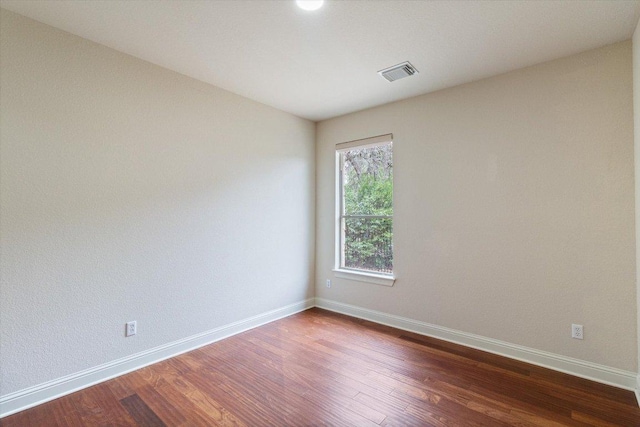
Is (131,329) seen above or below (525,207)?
below

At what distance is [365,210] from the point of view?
3.86 m

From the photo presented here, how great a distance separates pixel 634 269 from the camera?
218 centimetres

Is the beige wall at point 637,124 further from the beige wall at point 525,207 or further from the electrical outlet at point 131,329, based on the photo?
the electrical outlet at point 131,329

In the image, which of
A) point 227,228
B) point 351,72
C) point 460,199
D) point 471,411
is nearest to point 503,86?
point 460,199

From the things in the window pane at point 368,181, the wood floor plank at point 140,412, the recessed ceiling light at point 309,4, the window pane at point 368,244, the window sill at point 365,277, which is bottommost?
the wood floor plank at point 140,412

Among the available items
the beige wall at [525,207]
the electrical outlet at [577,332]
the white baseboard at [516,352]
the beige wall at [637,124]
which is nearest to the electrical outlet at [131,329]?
the white baseboard at [516,352]

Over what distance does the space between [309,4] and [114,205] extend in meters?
2.08

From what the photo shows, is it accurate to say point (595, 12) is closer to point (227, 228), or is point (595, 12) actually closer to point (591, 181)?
point (591, 181)

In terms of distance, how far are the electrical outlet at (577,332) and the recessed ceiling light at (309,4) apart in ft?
9.95

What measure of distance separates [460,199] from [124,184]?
3.05 m

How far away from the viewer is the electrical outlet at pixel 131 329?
246cm

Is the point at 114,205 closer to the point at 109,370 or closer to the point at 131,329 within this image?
the point at 131,329

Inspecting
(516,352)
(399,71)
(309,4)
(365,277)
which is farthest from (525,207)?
(309,4)

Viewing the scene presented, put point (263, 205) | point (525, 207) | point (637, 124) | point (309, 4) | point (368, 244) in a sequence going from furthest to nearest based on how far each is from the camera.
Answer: point (368, 244) < point (263, 205) < point (525, 207) < point (637, 124) < point (309, 4)
